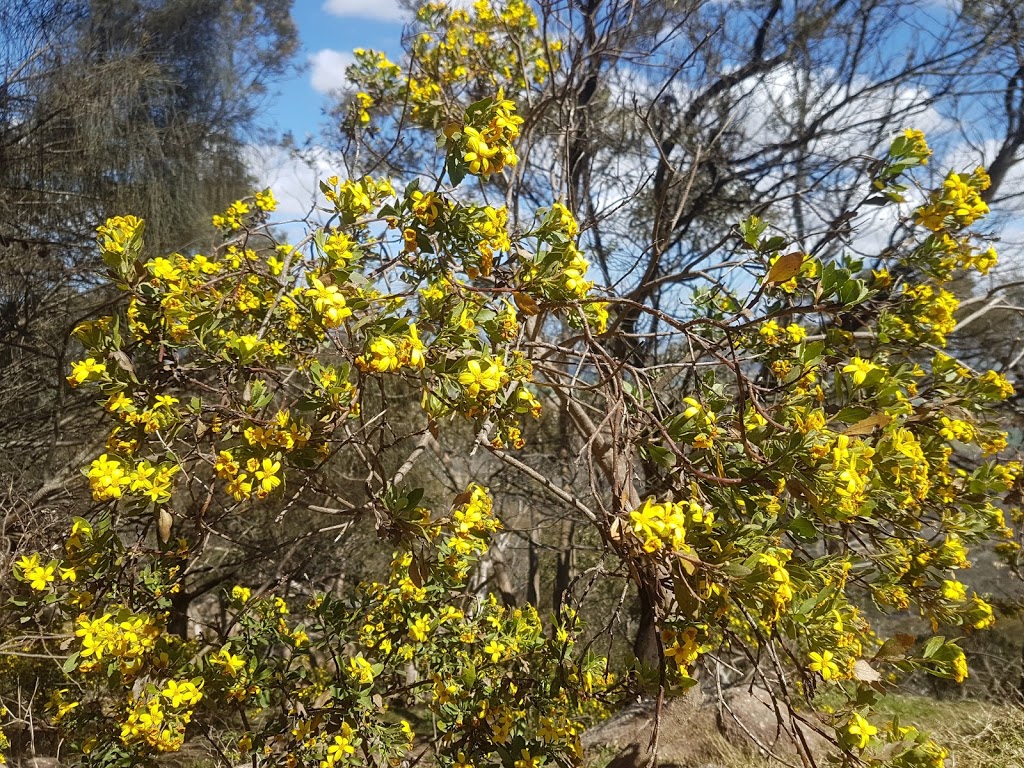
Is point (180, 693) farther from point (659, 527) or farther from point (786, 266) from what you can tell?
point (786, 266)

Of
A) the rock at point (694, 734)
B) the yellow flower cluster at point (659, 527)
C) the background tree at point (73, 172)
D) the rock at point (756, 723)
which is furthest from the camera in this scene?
the background tree at point (73, 172)

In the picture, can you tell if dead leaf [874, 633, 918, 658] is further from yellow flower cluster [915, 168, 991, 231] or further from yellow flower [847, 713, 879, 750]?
yellow flower cluster [915, 168, 991, 231]

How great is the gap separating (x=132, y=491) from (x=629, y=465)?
937mm

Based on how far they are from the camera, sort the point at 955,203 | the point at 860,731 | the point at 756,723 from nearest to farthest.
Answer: the point at 860,731, the point at 955,203, the point at 756,723

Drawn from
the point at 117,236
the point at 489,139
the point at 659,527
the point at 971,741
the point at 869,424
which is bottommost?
the point at 971,741

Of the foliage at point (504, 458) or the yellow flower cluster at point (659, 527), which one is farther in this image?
the foliage at point (504, 458)

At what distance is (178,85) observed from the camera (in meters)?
4.77

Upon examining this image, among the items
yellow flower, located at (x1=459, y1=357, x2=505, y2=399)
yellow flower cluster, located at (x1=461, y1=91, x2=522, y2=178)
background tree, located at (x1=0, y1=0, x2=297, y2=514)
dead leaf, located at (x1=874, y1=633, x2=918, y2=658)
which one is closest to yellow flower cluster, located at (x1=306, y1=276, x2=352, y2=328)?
yellow flower, located at (x1=459, y1=357, x2=505, y2=399)

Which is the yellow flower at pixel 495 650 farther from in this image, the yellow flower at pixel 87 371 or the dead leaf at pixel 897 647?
the yellow flower at pixel 87 371

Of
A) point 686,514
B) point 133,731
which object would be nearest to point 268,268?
point 133,731

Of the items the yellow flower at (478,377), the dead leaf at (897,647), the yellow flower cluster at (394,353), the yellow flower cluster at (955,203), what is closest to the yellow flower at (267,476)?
the yellow flower cluster at (394,353)

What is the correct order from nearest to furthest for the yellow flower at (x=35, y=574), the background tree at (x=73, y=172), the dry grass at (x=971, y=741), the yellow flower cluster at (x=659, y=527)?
the yellow flower cluster at (x=659, y=527) → the yellow flower at (x=35, y=574) → the dry grass at (x=971, y=741) → the background tree at (x=73, y=172)

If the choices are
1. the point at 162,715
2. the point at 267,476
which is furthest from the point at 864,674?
the point at 162,715

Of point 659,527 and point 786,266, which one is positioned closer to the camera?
point 659,527
